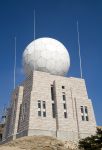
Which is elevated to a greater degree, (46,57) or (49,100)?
(46,57)

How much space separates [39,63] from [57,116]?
390 inches

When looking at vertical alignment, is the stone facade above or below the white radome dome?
below

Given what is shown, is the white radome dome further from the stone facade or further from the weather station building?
the stone facade

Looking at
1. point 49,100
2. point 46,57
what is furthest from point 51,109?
point 46,57

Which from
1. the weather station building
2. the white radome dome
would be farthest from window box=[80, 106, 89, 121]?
the white radome dome

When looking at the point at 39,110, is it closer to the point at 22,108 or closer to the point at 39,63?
the point at 22,108

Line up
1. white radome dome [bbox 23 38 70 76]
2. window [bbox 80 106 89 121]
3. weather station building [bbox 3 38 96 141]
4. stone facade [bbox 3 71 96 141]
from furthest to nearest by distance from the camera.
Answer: white radome dome [bbox 23 38 70 76], window [bbox 80 106 89 121], weather station building [bbox 3 38 96 141], stone facade [bbox 3 71 96 141]

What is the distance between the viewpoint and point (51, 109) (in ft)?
128

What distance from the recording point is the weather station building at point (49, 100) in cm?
3741

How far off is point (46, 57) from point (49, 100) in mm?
7852

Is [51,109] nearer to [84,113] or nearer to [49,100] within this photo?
[49,100]

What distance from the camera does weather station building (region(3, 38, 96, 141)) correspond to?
123ft

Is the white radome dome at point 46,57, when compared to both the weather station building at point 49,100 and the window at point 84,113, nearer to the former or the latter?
the weather station building at point 49,100

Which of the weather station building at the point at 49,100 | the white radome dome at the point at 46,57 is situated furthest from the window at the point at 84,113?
the white radome dome at the point at 46,57
